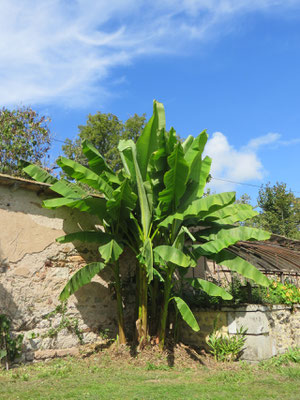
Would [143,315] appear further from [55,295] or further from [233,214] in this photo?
[233,214]

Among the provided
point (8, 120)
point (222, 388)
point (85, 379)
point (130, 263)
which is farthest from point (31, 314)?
Answer: point (8, 120)

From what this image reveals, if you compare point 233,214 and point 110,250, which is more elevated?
point 233,214

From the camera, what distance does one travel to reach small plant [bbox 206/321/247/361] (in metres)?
7.77

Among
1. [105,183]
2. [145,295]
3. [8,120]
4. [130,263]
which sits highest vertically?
[8,120]

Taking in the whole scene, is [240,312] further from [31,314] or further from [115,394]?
[31,314]

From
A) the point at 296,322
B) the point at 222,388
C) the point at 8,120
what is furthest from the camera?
the point at 8,120

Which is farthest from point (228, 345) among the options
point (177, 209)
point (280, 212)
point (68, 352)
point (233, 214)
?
point (280, 212)

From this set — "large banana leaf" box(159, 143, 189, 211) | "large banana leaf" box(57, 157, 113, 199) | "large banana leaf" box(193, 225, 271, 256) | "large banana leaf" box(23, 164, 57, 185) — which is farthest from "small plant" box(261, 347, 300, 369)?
"large banana leaf" box(23, 164, 57, 185)

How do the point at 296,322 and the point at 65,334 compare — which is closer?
the point at 65,334

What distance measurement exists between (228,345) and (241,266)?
169cm

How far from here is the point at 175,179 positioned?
715 cm

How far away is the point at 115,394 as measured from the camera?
552 centimetres

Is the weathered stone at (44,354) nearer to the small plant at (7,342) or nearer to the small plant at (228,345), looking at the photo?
the small plant at (7,342)

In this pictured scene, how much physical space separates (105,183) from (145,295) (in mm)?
2417
